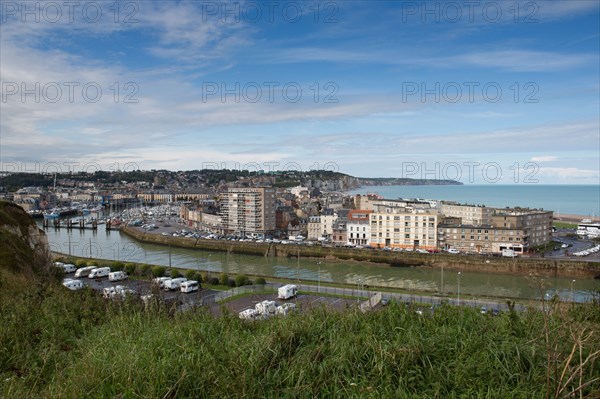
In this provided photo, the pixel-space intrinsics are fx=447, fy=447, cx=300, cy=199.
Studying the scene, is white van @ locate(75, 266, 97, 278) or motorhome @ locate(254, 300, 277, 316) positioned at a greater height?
motorhome @ locate(254, 300, 277, 316)

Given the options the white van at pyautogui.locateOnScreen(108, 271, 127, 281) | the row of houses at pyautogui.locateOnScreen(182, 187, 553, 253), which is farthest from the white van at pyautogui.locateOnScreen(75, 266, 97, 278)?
the row of houses at pyautogui.locateOnScreen(182, 187, 553, 253)

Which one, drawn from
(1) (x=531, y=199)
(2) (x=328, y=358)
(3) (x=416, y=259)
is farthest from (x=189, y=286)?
(1) (x=531, y=199)

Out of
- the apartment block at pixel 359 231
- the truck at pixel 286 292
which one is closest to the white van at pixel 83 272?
the truck at pixel 286 292

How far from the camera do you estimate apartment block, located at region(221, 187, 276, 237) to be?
27844mm

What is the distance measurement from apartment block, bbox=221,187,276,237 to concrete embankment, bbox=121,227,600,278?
355 cm

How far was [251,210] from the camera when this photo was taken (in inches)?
1102

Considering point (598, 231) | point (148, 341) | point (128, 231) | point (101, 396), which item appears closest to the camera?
point (101, 396)

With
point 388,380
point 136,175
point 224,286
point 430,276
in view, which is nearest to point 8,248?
point 224,286

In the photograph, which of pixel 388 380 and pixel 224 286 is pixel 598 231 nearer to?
pixel 224 286

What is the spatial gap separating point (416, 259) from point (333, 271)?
3.96 metres

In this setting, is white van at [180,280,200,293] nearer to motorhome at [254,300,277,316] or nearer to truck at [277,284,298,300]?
truck at [277,284,298,300]

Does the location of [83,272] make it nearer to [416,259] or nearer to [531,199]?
[416,259]

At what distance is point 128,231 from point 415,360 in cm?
3117

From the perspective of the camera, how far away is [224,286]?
40.8 ft
